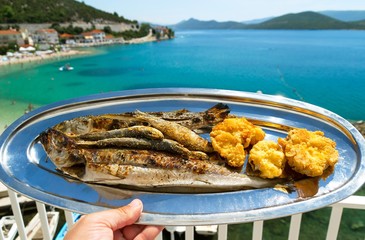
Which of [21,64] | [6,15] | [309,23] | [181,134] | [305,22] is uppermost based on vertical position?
[305,22]

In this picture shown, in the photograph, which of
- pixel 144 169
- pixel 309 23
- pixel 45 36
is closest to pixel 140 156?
pixel 144 169

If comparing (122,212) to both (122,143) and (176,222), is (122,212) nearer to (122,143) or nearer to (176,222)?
(176,222)

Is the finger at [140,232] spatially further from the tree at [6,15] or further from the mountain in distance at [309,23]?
the mountain in distance at [309,23]

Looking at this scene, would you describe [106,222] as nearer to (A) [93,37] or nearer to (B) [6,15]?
(A) [93,37]

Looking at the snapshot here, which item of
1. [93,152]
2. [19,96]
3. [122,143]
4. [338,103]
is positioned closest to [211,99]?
[122,143]

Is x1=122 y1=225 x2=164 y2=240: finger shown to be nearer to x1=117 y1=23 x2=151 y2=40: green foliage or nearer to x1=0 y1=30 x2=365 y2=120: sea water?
x1=0 y1=30 x2=365 y2=120: sea water

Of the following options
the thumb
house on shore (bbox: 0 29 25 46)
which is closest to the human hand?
the thumb
